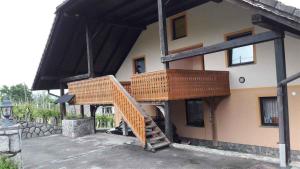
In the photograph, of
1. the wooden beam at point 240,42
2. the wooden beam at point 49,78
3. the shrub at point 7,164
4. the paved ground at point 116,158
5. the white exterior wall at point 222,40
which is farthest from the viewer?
the wooden beam at point 49,78

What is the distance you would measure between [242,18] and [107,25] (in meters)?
6.28

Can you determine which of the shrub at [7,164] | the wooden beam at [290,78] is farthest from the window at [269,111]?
the shrub at [7,164]

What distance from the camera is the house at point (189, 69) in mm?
9672

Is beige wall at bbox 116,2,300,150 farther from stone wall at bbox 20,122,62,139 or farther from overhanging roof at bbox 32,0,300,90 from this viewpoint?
stone wall at bbox 20,122,62,139

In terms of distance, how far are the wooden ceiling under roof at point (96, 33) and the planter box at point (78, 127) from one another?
124 inches

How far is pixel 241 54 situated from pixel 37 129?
33.0 ft

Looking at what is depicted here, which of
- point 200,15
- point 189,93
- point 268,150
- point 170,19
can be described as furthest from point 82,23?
point 268,150

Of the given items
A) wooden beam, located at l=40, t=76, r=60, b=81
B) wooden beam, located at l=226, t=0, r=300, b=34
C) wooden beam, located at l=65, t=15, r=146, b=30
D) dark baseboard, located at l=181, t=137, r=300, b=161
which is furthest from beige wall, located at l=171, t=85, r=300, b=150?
wooden beam, located at l=40, t=76, r=60, b=81

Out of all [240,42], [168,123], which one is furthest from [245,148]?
[240,42]

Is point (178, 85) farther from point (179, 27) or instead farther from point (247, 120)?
point (179, 27)

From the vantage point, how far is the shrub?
621 centimetres

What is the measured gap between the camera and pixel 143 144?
9547 millimetres

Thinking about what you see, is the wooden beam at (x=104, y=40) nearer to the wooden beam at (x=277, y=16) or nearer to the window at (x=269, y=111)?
the window at (x=269, y=111)

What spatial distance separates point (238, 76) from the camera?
11.5m
